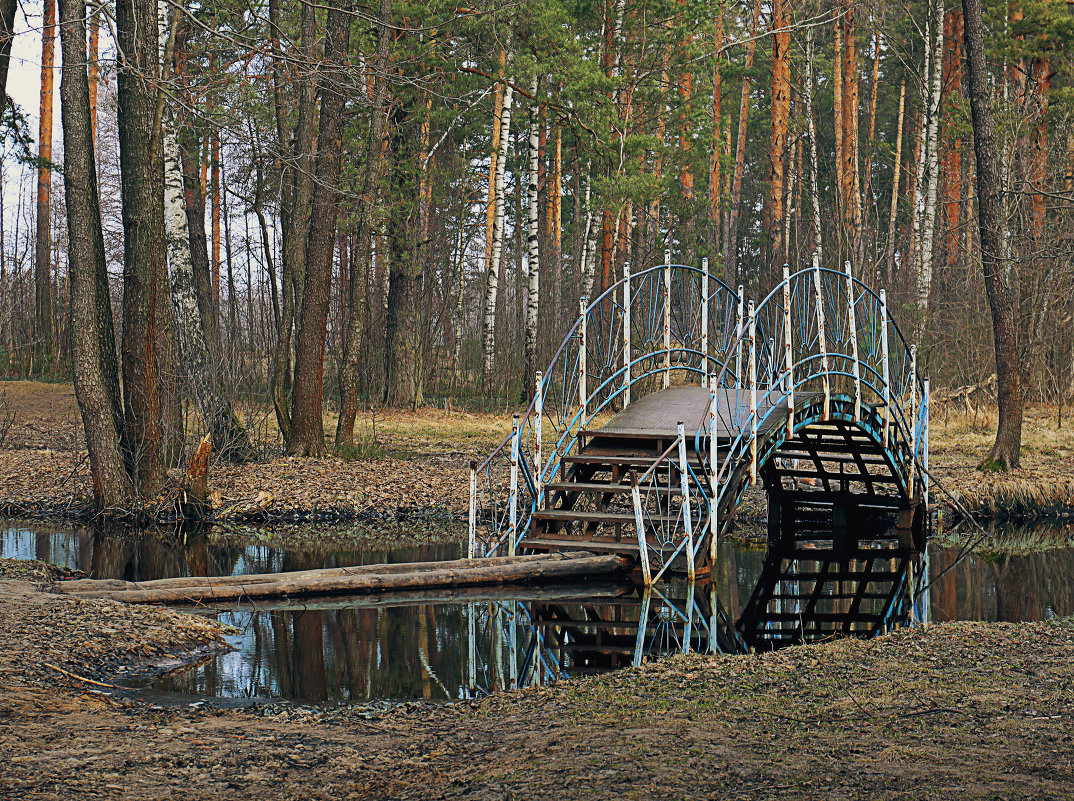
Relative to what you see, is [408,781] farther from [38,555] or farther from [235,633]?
[38,555]

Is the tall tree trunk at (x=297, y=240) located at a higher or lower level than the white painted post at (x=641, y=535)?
higher

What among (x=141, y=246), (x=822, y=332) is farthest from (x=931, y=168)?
(x=141, y=246)

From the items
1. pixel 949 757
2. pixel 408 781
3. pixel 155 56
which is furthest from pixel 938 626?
pixel 155 56

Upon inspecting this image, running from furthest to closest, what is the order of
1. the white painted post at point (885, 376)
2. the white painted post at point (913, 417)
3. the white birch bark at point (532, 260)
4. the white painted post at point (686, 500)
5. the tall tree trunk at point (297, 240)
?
1. the white birch bark at point (532, 260)
2. the tall tree trunk at point (297, 240)
3. the white painted post at point (913, 417)
4. the white painted post at point (885, 376)
5. the white painted post at point (686, 500)

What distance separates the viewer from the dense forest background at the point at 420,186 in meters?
13.1

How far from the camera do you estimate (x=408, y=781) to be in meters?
4.66

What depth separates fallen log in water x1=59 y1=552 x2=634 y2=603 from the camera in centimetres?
866

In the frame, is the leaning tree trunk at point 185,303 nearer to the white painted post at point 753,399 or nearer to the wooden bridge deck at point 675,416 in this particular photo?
the wooden bridge deck at point 675,416

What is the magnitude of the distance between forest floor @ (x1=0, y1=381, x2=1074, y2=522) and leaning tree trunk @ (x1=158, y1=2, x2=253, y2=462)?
1.34 ft

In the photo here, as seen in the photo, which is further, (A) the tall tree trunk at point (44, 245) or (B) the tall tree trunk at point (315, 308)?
(A) the tall tree trunk at point (44, 245)

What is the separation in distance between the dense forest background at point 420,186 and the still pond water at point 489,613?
110 inches

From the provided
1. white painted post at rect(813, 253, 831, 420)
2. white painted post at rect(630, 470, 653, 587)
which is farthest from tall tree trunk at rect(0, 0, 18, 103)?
white painted post at rect(813, 253, 831, 420)

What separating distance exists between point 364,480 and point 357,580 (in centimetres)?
621

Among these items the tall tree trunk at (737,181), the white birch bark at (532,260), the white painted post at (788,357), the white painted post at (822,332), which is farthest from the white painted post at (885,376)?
the tall tree trunk at (737,181)
